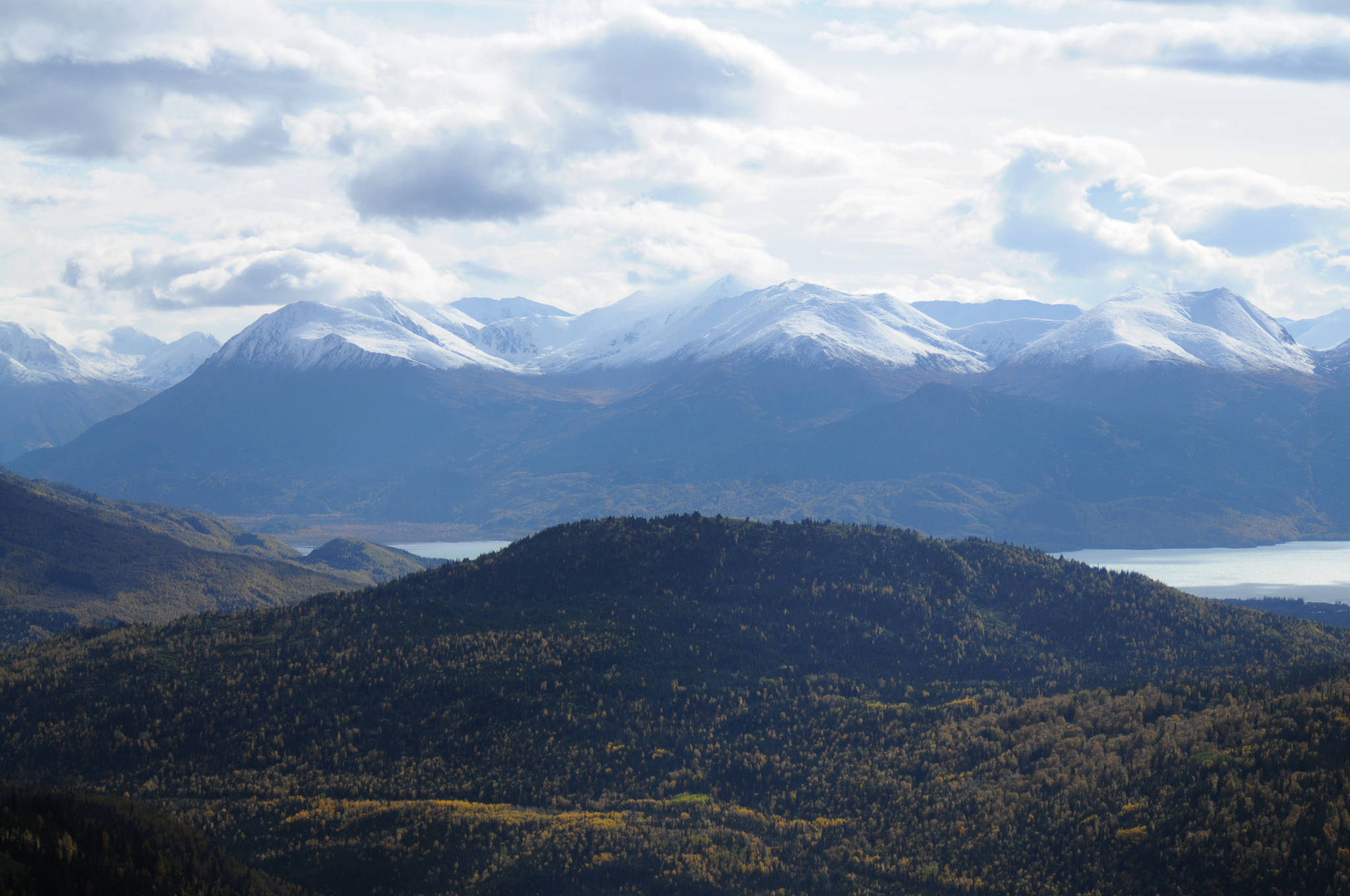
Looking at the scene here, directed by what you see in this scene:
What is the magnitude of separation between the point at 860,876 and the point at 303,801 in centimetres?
7928

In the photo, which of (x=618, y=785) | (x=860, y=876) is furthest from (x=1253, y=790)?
(x=618, y=785)

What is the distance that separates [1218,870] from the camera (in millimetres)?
139875

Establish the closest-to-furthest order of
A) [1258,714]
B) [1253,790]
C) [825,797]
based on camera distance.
Result: [1253,790], [1258,714], [825,797]

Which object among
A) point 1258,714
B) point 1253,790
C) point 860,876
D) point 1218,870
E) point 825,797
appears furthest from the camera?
point 825,797

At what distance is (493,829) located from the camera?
165375 millimetres

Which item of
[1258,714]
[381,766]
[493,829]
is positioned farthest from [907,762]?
[381,766]

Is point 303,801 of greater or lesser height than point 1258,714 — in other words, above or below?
below

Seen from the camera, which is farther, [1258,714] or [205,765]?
[205,765]

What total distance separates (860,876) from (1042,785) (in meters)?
32.2

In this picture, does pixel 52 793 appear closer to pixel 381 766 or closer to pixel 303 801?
pixel 303 801

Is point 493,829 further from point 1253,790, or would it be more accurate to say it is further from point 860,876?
Result: point 1253,790

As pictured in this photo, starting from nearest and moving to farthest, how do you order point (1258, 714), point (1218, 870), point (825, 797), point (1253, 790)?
point (1218, 870) → point (1253, 790) → point (1258, 714) → point (825, 797)

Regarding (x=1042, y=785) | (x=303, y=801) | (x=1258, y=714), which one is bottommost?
(x=303, y=801)

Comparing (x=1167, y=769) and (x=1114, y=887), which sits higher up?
(x=1167, y=769)
